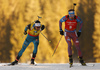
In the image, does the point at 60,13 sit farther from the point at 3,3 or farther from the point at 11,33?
the point at 3,3

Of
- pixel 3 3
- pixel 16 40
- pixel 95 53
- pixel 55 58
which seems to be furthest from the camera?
pixel 3 3

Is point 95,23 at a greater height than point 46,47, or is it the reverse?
point 95,23

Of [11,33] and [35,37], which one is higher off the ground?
[35,37]

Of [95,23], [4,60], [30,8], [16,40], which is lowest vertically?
[4,60]

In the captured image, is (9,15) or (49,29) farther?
(9,15)

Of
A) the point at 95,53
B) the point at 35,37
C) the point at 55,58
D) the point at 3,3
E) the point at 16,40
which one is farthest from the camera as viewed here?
the point at 3,3

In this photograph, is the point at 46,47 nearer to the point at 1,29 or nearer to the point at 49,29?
the point at 49,29

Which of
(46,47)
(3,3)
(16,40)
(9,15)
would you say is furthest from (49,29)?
(3,3)

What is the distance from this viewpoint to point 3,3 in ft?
58.7

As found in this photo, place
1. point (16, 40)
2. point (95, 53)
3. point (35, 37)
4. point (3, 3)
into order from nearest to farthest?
point (35, 37) < point (95, 53) < point (16, 40) < point (3, 3)

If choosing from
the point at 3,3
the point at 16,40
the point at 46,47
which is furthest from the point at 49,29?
the point at 3,3

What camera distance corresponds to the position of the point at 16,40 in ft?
53.5

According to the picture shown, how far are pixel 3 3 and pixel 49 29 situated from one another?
4903mm

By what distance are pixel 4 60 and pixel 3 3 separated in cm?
478
